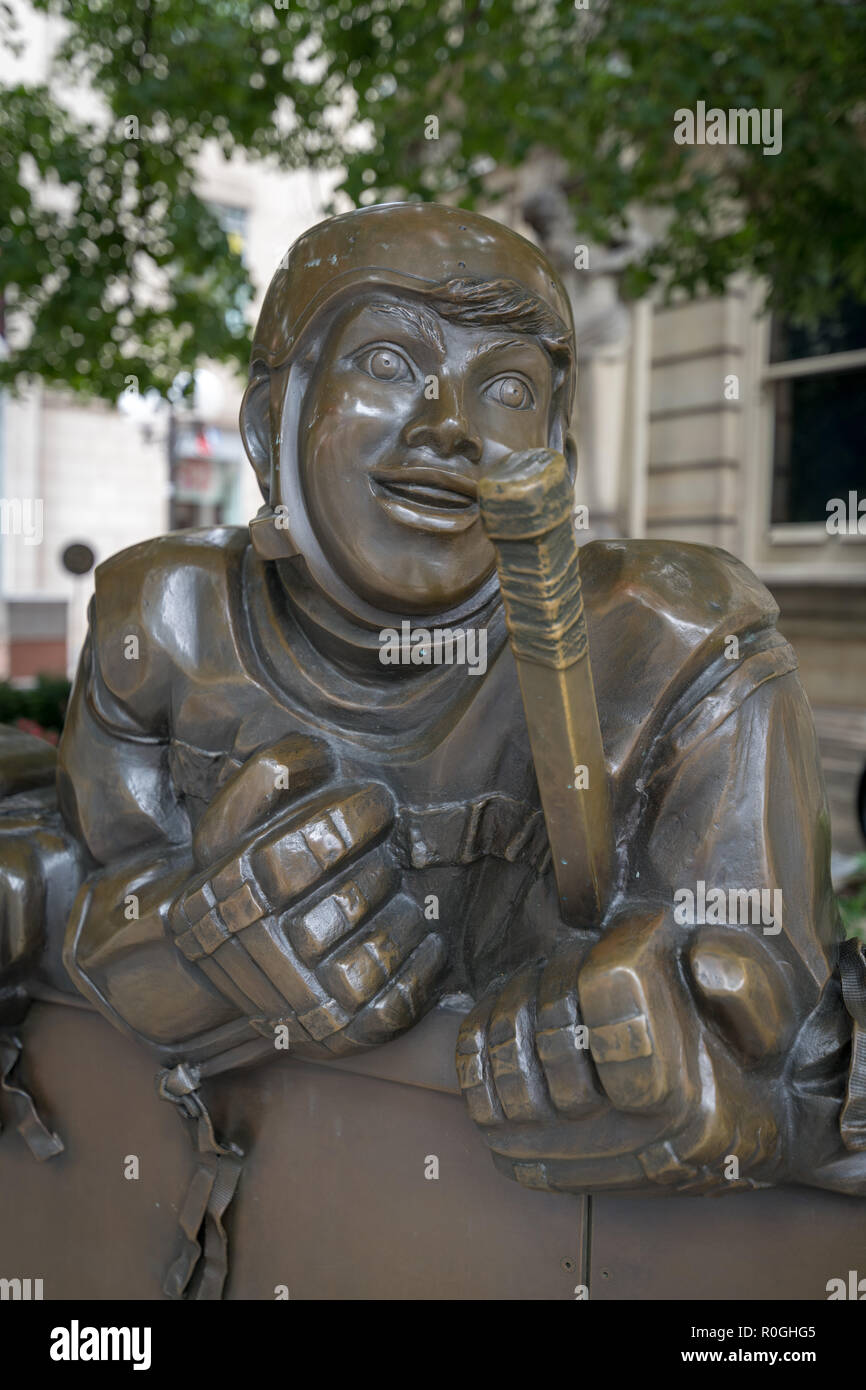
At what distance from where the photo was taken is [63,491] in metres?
13.5

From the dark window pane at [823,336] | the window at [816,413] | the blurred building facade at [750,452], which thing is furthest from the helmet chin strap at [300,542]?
the window at [816,413]

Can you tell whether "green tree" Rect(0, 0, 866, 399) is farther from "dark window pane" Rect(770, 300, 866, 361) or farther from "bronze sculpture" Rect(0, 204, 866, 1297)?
"bronze sculpture" Rect(0, 204, 866, 1297)

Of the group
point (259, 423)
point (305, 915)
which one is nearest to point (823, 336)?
point (259, 423)

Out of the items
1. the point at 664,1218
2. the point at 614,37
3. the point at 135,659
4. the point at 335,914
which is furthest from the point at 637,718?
the point at 614,37

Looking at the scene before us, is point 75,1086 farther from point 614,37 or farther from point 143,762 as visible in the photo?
point 614,37

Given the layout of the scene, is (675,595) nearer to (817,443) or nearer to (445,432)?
(445,432)

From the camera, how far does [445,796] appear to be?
1.50m

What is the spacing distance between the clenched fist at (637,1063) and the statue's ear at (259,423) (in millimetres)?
802

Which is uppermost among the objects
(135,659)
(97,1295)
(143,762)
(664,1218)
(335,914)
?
(135,659)

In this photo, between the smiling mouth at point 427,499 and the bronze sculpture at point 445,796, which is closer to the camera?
the bronze sculpture at point 445,796

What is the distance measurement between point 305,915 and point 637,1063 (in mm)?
443

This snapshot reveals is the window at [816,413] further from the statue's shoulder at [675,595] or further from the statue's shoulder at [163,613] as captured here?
the statue's shoulder at [163,613]

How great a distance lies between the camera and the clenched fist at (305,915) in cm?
138

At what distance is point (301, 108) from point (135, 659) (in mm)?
4252
